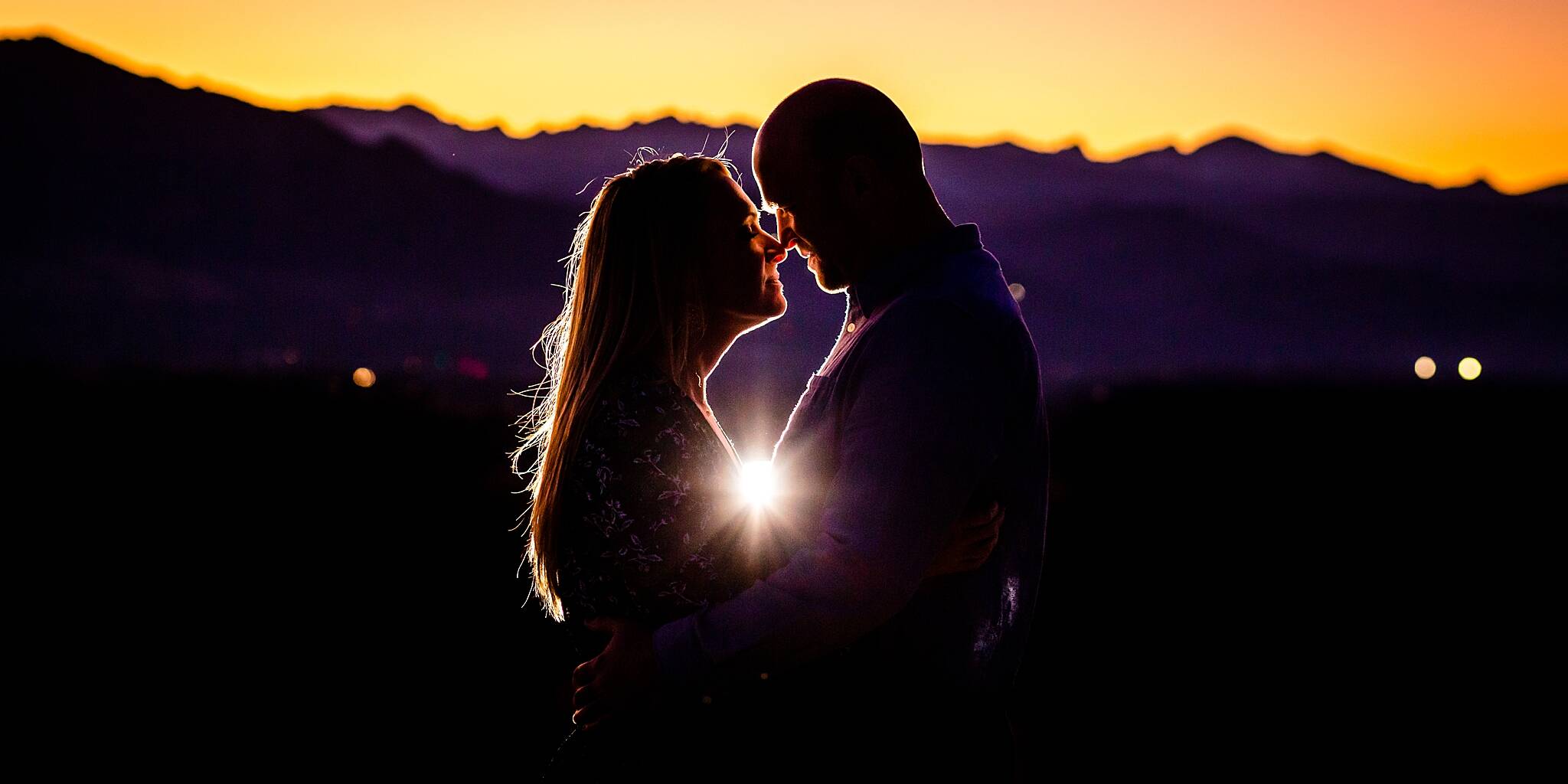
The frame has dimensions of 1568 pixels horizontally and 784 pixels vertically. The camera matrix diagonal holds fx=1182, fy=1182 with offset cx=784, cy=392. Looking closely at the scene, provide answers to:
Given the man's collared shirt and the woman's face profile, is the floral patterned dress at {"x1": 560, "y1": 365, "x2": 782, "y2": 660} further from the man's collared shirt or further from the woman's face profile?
the woman's face profile

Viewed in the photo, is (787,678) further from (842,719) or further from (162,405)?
(162,405)

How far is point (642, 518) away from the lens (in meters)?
2.75

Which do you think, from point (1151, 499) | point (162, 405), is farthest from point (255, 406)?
point (1151, 499)

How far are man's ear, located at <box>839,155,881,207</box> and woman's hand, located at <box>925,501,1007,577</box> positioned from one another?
87 cm

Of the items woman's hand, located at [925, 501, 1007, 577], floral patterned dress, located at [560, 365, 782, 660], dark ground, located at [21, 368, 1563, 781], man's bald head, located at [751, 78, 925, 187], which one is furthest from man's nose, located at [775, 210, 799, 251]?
dark ground, located at [21, 368, 1563, 781]

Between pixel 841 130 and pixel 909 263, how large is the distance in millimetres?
406

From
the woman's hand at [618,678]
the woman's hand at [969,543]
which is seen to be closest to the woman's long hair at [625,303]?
the woman's hand at [618,678]

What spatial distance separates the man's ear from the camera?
10.1 feet

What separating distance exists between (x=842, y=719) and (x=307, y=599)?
2612 centimetres

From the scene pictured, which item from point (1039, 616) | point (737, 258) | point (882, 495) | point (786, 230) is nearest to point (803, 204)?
point (786, 230)

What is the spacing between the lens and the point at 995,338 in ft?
8.93

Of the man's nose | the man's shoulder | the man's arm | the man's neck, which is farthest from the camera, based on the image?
the man's nose

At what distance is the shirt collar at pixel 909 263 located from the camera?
2963mm

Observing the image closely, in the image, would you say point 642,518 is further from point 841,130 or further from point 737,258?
point 841,130
